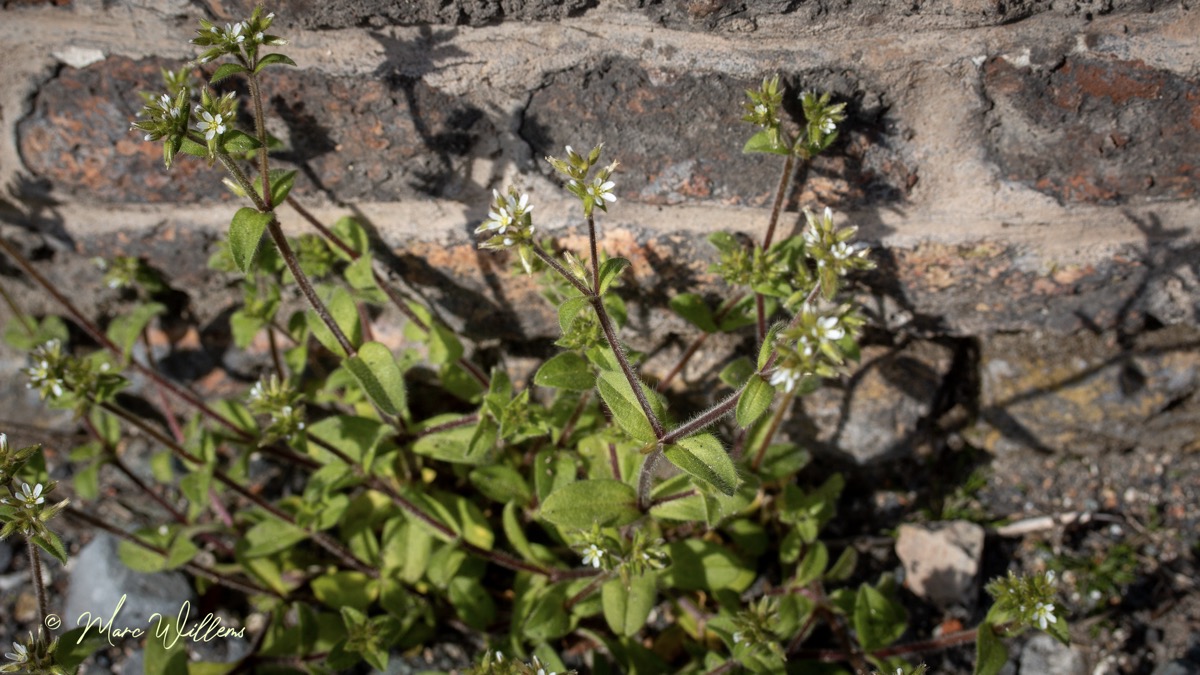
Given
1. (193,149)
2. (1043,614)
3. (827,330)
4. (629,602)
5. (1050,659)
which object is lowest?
(1050,659)

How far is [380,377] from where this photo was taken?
9.14ft

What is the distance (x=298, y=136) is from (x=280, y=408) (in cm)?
87

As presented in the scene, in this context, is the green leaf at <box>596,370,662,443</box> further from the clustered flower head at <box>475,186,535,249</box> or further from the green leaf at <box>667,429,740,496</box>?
the clustered flower head at <box>475,186,535,249</box>

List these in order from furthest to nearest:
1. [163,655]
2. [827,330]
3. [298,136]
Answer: [163,655]
[298,136]
[827,330]

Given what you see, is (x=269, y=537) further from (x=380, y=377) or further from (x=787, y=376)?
(x=787, y=376)

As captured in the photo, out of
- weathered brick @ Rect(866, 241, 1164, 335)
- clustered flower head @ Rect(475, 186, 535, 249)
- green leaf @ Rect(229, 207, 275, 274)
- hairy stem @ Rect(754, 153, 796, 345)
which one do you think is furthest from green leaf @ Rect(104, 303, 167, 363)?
weathered brick @ Rect(866, 241, 1164, 335)

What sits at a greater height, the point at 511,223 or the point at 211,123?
the point at 211,123

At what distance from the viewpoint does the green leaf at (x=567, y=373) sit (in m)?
2.62

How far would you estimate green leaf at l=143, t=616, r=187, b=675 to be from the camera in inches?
117

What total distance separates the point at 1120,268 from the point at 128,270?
11.5 ft

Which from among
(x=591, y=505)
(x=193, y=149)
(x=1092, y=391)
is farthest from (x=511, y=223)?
(x=1092, y=391)

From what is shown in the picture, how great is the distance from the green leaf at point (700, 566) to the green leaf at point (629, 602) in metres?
0.20

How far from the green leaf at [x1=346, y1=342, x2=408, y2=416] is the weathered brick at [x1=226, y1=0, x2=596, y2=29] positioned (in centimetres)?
97

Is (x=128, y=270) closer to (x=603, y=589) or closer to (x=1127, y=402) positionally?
(x=603, y=589)
